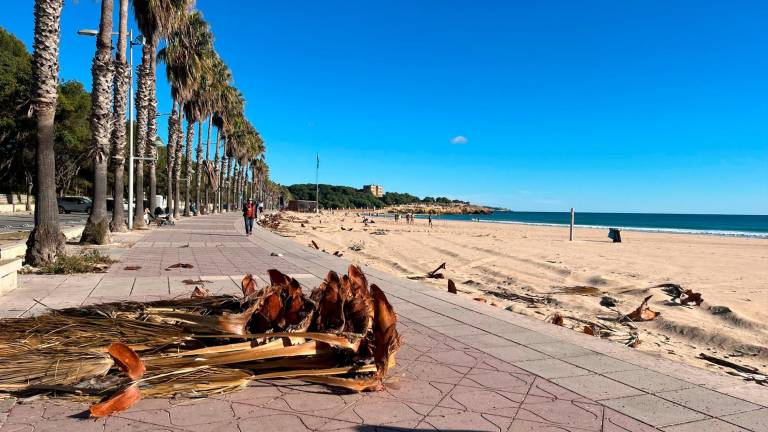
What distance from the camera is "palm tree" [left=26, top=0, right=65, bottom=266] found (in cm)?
894

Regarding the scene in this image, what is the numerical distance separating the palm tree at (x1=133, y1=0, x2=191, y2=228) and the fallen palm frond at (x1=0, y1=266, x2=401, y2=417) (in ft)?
58.8

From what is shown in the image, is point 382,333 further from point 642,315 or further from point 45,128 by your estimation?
point 45,128

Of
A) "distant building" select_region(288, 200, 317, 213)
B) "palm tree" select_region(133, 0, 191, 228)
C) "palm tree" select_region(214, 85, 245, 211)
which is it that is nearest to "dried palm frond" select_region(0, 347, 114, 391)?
"palm tree" select_region(133, 0, 191, 228)

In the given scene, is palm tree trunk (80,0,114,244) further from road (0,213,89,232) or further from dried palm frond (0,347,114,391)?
dried palm frond (0,347,114,391)

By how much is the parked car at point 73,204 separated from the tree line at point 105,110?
3446 millimetres

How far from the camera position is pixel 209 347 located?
11.6 ft

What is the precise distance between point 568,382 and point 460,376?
78 cm

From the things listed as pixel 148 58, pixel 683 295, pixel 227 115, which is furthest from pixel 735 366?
pixel 227 115

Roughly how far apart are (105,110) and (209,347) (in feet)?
43.7

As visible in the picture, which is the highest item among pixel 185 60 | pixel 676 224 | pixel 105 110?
pixel 185 60

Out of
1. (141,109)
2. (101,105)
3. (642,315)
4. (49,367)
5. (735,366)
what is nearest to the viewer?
(49,367)

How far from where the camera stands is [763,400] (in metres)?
3.35

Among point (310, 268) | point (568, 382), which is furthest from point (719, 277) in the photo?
point (568, 382)

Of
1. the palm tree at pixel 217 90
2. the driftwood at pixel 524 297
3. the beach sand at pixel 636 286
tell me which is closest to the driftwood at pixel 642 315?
the beach sand at pixel 636 286
